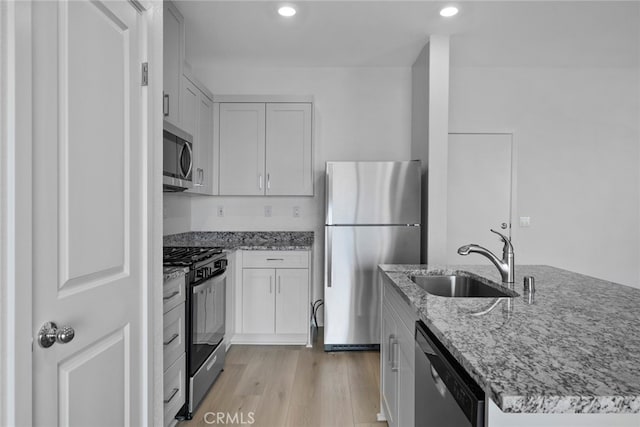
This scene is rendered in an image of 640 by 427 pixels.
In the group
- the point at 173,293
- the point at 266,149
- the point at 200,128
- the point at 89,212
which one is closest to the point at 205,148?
the point at 200,128

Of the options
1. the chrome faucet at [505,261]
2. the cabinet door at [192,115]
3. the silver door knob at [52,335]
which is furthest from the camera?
the cabinet door at [192,115]

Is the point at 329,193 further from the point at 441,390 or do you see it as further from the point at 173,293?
the point at 441,390

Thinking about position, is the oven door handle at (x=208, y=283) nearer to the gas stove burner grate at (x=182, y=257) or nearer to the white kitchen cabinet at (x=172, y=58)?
the gas stove burner grate at (x=182, y=257)

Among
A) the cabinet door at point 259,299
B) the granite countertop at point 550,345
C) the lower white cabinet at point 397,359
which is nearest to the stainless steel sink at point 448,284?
the lower white cabinet at point 397,359

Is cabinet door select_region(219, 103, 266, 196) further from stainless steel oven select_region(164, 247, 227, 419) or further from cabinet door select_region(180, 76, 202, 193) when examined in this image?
stainless steel oven select_region(164, 247, 227, 419)

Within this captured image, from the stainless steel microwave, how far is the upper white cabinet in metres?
0.87

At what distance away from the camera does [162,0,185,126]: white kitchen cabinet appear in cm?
255

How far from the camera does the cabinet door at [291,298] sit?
329 centimetres

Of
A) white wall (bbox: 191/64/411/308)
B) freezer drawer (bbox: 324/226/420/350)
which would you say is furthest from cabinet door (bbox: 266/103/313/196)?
freezer drawer (bbox: 324/226/420/350)

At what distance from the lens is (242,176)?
364cm

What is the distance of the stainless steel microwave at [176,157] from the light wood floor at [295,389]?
1.42 metres

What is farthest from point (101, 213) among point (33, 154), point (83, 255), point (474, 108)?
point (474, 108)

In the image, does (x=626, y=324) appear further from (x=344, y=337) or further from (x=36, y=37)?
(x=344, y=337)

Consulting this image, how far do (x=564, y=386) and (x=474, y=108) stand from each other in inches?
149
